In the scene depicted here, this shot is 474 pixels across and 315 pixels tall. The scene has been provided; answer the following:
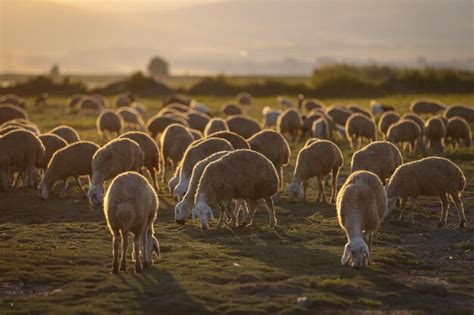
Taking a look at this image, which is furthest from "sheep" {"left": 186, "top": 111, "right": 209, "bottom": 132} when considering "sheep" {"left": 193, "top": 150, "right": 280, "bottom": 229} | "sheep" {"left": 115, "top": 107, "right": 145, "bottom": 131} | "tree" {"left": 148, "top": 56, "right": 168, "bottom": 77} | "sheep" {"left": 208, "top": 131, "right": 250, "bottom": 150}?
"tree" {"left": 148, "top": 56, "right": 168, "bottom": 77}

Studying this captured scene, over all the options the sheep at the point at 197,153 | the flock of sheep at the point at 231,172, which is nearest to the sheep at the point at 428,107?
the flock of sheep at the point at 231,172

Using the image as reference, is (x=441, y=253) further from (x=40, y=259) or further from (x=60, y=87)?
(x=60, y=87)

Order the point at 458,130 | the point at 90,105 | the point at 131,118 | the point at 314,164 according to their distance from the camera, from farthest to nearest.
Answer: the point at 90,105 → the point at 131,118 → the point at 458,130 → the point at 314,164

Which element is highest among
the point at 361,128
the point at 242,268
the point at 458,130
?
the point at 458,130

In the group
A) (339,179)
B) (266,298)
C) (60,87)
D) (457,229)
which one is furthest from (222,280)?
(60,87)

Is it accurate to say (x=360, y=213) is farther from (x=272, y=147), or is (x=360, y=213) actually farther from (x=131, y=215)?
(x=272, y=147)

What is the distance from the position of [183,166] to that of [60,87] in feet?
180

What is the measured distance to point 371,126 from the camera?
2958 centimetres

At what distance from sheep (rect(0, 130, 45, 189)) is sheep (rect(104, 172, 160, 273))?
9164 millimetres

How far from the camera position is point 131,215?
12.8m

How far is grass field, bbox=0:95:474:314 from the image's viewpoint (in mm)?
11531

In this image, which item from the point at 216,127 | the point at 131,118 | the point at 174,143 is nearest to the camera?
the point at 174,143

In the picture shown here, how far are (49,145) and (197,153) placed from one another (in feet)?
18.9

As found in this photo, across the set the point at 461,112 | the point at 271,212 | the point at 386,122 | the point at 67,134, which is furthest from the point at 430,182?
the point at 461,112
